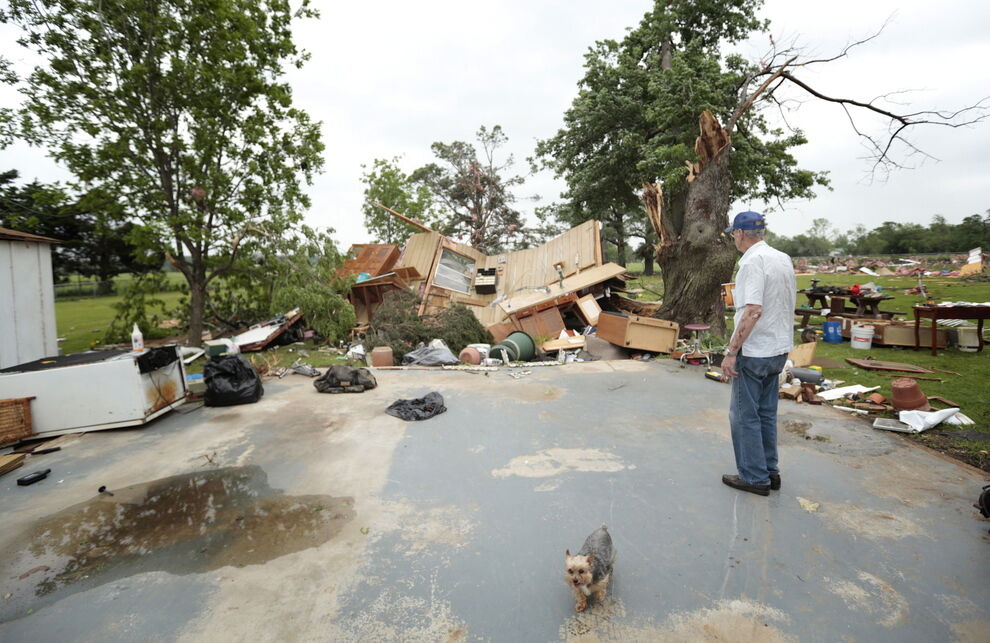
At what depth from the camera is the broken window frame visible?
43.2ft

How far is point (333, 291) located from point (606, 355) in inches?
263

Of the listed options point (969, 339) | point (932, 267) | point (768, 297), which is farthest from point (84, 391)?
point (932, 267)

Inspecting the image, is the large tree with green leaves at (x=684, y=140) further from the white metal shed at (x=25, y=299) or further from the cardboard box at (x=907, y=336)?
the white metal shed at (x=25, y=299)

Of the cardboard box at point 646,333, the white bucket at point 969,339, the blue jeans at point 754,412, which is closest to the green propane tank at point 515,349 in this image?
the cardboard box at point 646,333

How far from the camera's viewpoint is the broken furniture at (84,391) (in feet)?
15.0

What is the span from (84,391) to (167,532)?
295cm

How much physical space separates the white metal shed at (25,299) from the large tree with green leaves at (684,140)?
11018 mm

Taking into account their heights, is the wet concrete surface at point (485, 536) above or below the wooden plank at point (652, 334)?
below

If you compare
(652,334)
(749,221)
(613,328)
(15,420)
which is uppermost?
(749,221)

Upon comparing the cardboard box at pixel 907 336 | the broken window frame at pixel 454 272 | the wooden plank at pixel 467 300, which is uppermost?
the broken window frame at pixel 454 272

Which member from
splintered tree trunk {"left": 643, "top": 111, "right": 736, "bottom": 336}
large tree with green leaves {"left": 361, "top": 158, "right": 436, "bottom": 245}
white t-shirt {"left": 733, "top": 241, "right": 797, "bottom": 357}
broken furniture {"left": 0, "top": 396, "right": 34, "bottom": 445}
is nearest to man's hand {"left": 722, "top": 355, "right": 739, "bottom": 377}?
white t-shirt {"left": 733, "top": 241, "right": 797, "bottom": 357}

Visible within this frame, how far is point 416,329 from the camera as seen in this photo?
9.20 m

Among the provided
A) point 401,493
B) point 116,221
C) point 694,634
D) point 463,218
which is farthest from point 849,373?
point 463,218

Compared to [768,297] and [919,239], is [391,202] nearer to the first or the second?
[768,297]
